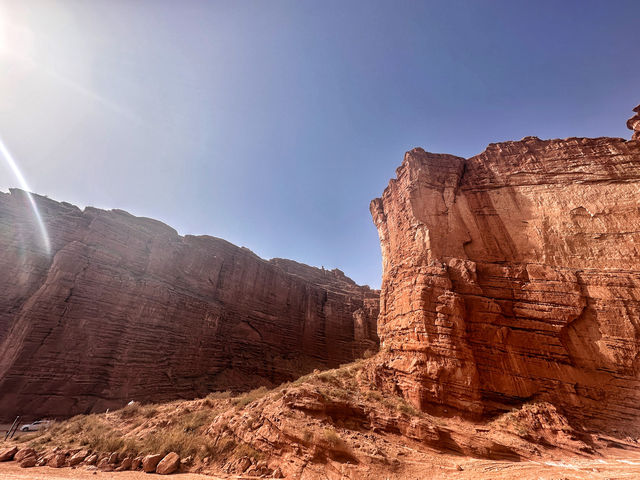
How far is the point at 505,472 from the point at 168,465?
10110 mm

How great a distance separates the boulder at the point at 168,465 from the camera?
8680 mm

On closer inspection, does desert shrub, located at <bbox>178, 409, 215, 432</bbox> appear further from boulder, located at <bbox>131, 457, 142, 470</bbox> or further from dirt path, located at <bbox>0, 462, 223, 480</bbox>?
dirt path, located at <bbox>0, 462, 223, 480</bbox>

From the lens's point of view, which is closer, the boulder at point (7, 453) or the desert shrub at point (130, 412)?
the boulder at point (7, 453)

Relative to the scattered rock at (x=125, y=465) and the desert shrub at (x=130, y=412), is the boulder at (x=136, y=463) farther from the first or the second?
the desert shrub at (x=130, y=412)

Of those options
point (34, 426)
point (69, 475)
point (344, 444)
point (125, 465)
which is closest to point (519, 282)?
point (344, 444)

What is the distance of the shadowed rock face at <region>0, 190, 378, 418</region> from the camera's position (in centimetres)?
2034

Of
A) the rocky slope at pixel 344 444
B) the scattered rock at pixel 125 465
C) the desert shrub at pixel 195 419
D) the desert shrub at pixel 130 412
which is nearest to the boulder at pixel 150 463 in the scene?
the rocky slope at pixel 344 444

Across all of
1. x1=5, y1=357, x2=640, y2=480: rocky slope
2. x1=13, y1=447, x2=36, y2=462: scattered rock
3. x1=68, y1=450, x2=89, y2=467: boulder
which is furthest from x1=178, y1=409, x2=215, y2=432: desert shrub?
x1=13, y1=447, x2=36, y2=462: scattered rock

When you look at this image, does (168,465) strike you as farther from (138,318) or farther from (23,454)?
(138,318)

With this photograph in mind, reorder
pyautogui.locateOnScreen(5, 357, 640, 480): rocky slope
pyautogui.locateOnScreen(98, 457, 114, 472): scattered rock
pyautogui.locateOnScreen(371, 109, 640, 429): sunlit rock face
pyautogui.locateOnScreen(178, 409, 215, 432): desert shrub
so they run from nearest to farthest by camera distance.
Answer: pyautogui.locateOnScreen(5, 357, 640, 480): rocky slope
pyautogui.locateOnScreen(98, 457, 114, 472): scattered rock
pyautogui.locateOnScreen(371, 109, 640, 429): sunlit rock face
pyautogui.locateOnScreen(178, 409, 215, 432): desert shrub

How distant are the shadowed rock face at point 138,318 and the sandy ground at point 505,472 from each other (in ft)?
50.7

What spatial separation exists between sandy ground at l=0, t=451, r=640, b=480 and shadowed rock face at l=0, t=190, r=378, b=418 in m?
15.5

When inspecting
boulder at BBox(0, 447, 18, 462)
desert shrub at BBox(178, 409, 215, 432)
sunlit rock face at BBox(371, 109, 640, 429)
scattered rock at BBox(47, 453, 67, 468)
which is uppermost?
sunlit rock face at BBox(371, 109, 640, 429)

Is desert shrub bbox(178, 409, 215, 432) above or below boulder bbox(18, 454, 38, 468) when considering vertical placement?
above
